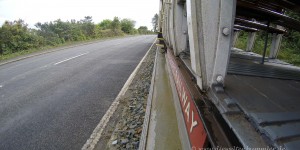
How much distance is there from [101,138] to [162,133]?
1.29m

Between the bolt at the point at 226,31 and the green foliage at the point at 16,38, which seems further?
the green foliage at the point at 16,38

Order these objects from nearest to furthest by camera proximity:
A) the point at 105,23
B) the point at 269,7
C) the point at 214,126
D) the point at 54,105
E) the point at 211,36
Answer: the point at 214,126 → the point at 211,36 → the point at 269,7 → the point at 54,105 → the point at 105,23

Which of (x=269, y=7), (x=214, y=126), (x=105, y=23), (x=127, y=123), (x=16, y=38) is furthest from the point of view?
(x=105, y=23)

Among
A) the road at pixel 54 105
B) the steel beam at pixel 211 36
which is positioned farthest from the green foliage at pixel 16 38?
the steel beam at pixel 211 36

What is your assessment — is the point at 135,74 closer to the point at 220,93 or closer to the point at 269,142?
the point at 220,93

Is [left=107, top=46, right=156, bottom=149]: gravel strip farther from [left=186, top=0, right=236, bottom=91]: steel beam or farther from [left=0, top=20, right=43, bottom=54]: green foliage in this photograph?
[left=0, top=20, right=43, bottom=54]: green foliage

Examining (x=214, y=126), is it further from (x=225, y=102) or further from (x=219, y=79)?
(x=219, y=79)

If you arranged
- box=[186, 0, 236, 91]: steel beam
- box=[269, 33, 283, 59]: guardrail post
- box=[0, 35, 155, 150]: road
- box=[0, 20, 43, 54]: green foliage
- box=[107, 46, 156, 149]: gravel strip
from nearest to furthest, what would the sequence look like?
box=[186, 0, 236, 91]: steel beam, box=[107, 46, 156, 149]: gravel strip, box=[0, 35, 155, 150]: road, box=[269, 33, 283, 59]: guardrail post, box=[0, 20, 43, 54]: green foliage

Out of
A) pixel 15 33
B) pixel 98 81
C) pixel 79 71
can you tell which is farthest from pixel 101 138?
pixel 15 33

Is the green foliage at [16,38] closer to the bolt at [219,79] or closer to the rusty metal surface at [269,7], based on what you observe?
the rusty metal surface at [269,7]

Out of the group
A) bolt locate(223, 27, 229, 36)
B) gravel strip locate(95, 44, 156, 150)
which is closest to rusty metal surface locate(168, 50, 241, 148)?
bolt locate(223, 27, 229, 36)

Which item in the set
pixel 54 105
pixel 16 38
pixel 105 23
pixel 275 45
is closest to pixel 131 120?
pixel 54 105

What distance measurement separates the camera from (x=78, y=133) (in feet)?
12.5

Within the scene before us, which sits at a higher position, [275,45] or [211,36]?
[211,36]
